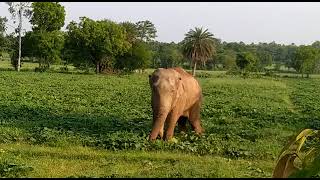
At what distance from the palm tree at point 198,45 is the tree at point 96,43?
13.0 m

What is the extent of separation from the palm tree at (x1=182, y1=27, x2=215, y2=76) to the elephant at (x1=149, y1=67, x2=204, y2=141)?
180ft

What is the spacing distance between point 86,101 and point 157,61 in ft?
210

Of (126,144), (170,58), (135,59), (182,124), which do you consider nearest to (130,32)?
(135,59)

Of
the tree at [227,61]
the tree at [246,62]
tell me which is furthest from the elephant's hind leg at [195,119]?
the tree at [227,61]

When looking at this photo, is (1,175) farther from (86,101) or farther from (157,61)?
(157,61)

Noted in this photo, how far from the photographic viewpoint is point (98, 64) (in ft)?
190

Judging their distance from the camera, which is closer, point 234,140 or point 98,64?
point 234,140

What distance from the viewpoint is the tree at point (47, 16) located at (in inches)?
2265

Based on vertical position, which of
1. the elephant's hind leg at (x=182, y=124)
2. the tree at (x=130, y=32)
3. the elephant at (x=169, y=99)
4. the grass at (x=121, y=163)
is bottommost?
the grass at (x=121, y=163)

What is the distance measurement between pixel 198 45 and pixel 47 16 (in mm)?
23531

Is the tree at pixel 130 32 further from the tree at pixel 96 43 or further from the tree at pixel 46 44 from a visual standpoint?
the tree at pixel 46 44

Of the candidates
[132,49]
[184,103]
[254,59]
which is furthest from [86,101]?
[254,59]

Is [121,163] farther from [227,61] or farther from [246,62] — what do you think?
[227,61]

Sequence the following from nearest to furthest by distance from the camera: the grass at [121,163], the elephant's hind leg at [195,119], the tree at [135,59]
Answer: the grass at [121,163], the elephant's hind leg at [195,119], the tree at [135,59]
